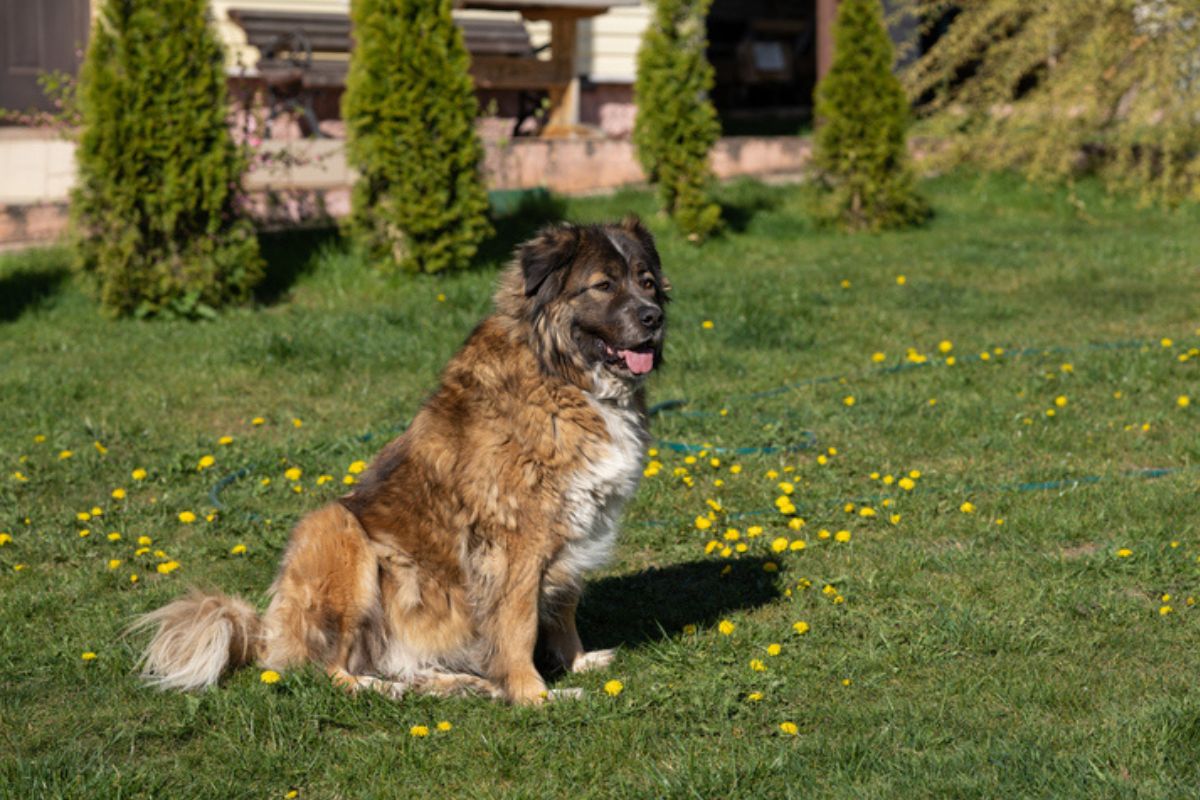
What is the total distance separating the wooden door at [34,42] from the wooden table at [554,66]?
13.7 feet

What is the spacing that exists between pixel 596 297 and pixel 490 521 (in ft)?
2.62

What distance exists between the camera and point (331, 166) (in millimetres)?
13828

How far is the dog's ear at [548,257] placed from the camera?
4.51m

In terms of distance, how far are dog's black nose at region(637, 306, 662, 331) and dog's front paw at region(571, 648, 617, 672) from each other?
122 centimetres

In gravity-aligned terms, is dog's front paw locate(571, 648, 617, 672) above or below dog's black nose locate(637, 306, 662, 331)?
below

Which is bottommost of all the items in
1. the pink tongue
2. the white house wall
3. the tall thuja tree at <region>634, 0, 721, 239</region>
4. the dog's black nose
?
the pink tongue

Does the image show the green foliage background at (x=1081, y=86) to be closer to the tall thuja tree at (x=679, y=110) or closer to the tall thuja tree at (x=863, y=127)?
the tall thuja tree at (x=863, y=127)

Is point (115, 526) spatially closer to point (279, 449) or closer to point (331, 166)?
point (279, 449)

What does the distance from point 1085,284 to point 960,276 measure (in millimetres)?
1013

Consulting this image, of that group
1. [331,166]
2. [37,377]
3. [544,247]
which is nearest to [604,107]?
[331,166]

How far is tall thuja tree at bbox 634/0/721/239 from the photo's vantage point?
13.1 meters

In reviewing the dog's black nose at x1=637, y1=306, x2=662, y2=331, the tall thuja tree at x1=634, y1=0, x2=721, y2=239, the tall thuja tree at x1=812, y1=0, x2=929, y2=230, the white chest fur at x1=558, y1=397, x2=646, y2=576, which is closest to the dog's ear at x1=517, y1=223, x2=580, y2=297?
the dog's black nose at x1=637, y1=306, x2=662, y2=331

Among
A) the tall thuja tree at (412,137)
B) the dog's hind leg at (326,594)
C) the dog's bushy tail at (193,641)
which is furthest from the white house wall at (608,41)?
the dog's bushy tail at (193,641)

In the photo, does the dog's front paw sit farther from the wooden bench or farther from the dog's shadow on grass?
the wooden bench
